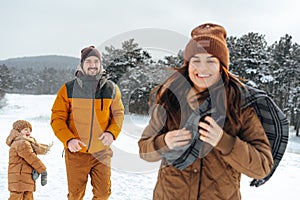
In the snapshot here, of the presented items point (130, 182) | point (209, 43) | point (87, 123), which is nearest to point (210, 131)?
point (209, 43)

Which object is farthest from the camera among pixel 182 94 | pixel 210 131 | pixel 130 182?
pixel 130 182

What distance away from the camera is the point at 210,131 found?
4.52 ft

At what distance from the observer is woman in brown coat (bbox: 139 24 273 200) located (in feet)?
4.79

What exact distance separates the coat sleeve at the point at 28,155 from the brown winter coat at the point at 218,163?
2467 millimetres

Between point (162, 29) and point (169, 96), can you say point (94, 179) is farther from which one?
point (169, 96)

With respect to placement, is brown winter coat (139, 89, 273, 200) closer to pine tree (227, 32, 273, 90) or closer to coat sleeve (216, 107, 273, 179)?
coat sleeve (216, 107, 273, 179)

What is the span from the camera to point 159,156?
65.2 inches

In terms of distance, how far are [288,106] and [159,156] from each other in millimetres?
35897

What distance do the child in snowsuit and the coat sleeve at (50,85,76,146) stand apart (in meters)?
0.66

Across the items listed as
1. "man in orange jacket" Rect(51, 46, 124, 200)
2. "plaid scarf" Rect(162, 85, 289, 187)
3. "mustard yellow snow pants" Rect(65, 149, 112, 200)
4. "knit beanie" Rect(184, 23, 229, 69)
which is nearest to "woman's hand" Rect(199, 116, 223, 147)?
"plaid scarf" Rect(162, 85, 289, 187)

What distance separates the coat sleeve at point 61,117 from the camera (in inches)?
131

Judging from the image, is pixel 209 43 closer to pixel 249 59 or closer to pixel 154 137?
pixel 154 137

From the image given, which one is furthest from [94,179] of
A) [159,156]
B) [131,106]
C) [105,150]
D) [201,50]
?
[201,50]

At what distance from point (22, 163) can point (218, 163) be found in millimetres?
2976
